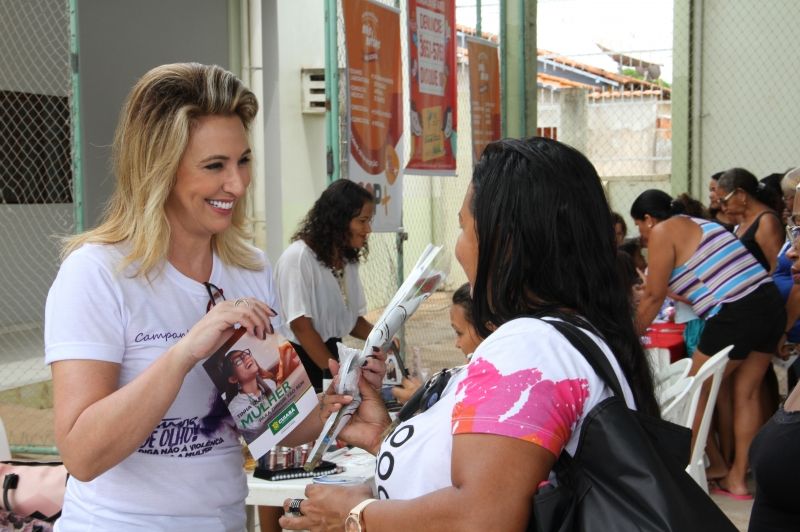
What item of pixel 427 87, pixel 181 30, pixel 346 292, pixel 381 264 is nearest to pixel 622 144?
pixel 381 264

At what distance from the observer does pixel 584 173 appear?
64.8 inches

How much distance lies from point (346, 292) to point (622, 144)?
8930 mm

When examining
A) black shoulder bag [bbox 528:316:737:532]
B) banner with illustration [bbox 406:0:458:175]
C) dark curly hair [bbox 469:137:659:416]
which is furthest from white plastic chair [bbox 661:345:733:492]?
black shoulder bag [bbox 528:316:737:532]

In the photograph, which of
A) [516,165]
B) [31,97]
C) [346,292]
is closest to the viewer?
[516,165]

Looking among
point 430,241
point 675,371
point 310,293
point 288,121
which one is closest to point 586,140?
point 430,241

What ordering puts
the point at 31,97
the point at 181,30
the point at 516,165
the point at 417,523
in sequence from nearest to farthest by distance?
the point at 417,523
the point at 516,165
the point at 31,97
the point at 181,30

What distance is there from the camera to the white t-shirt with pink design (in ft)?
4.69

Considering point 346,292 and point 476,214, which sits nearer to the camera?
point 476,214

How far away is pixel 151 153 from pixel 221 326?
39cm

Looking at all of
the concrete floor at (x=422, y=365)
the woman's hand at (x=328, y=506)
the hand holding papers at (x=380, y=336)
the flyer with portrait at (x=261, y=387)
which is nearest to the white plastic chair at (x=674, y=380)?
the concrete floor at (x=422, y=365)

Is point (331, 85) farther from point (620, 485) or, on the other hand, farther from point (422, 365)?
point (620, 485)

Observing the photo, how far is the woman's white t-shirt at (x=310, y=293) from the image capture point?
4.84 m

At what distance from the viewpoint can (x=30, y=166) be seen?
29.9 ft

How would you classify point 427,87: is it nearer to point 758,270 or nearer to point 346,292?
point 346,292
